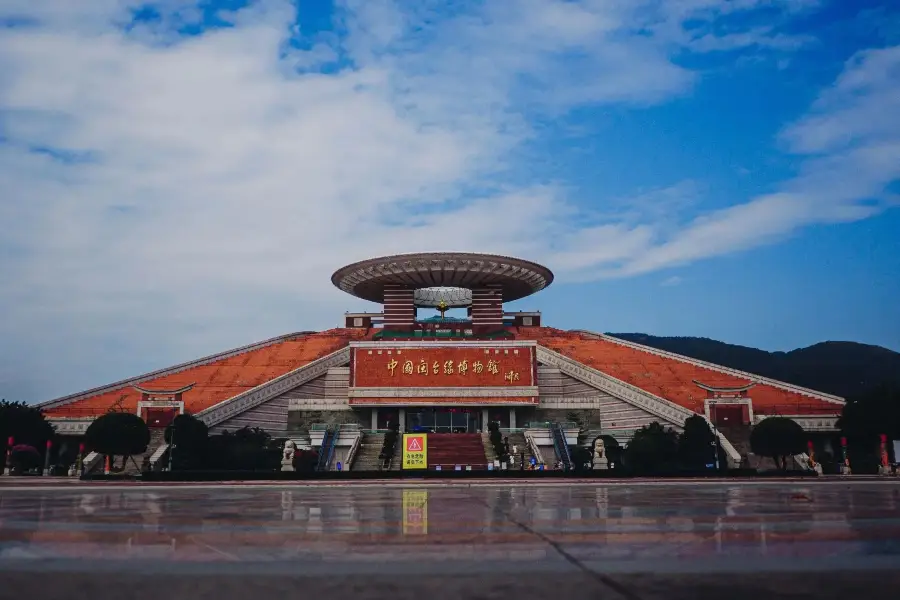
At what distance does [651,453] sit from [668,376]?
16.4 metres

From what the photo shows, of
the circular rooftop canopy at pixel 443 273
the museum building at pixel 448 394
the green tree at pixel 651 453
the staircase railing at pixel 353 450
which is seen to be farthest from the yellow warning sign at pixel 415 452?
the circular rooftop canopy at pixel 443 273

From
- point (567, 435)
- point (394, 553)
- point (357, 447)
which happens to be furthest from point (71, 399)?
point (394, 553)

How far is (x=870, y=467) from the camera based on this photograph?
32.5 meters

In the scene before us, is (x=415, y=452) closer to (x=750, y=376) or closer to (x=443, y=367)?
(x=443, y=367)

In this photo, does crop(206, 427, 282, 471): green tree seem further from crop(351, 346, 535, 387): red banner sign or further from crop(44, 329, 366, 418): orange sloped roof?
crop(351, 346, 535, 387): red banner sign

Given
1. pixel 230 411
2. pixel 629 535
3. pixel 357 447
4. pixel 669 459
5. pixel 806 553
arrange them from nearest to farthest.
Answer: pixel 806 553, pixel 629 535, pixel 669 459, pixel 357 447, pixel 230 411

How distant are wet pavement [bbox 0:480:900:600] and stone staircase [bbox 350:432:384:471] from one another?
2689 cm

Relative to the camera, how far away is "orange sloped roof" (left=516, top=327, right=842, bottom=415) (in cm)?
3962

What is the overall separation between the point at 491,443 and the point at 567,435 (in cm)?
539

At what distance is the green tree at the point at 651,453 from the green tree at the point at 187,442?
66.6 ft

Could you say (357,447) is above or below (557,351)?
below

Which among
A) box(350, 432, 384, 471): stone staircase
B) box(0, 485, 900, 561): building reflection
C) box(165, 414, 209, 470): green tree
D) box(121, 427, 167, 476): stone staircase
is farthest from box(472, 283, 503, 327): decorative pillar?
box(0, 485, 900, 561): building reflection

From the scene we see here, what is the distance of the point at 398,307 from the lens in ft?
192

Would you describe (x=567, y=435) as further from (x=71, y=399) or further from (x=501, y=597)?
(x=501, y=597)
